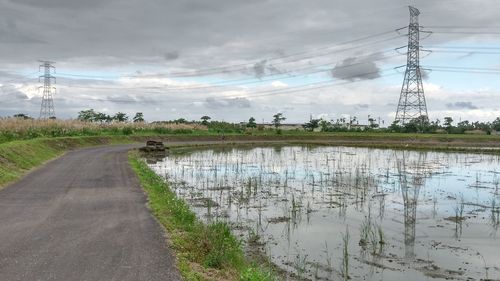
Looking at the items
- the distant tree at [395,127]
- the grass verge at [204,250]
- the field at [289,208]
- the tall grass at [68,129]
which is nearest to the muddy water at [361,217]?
the field at [289,208]

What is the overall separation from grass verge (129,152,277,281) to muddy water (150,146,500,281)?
1199 mm

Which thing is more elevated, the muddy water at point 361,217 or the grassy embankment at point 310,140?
the grassy embankment at point 310,140

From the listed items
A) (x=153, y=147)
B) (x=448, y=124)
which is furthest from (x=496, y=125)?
(x=153, y=147)

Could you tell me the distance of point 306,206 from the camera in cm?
1831

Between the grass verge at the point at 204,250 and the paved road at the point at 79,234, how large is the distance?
0.34m

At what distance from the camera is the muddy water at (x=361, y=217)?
11.1 metres

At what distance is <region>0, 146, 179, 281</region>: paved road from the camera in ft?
29.2

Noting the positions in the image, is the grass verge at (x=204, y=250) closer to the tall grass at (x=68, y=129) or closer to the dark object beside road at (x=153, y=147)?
the tall grass at (x=68, y=129)

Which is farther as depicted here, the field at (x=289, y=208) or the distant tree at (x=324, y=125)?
the distant tree at (x=324, y=125)

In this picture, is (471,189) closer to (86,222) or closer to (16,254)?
(86,222)

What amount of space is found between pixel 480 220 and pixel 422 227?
2762 mm

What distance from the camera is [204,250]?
10648mm

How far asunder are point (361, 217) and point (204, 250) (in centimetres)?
770

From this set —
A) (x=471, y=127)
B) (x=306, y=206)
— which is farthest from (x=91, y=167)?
(x=471, y=127)
